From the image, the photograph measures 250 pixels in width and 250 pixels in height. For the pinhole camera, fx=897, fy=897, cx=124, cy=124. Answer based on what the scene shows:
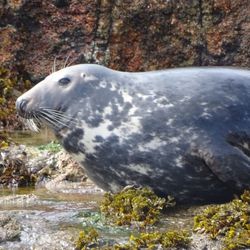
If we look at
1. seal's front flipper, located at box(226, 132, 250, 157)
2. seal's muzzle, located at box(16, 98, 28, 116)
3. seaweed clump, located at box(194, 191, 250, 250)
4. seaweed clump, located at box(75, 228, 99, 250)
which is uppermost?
seal's muzzle, located at box(16, 98, 28, 116)

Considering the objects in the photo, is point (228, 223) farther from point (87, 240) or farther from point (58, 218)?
point (58, 218)

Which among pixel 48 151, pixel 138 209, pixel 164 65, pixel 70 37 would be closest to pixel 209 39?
pixel 164 65

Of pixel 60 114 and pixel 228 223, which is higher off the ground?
pixel 60 114

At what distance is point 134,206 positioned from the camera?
5.46 meters

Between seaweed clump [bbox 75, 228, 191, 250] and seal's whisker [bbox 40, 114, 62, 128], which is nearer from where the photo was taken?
Result: seaweed clump [bbox 75, 228, 191, 250]

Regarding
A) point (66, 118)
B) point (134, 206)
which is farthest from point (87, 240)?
point (66, 118)

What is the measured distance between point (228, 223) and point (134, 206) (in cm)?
66

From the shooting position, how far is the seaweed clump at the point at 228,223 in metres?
4.86

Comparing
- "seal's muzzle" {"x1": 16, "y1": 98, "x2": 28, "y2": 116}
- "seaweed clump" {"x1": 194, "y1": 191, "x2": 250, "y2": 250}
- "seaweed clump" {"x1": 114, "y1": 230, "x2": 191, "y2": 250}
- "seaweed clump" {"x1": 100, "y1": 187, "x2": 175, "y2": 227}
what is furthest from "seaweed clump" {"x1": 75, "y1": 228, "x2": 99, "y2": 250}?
"seal's muzzle" {"x1": 16, "y1": 98, "x2": 28, "y2": 116}

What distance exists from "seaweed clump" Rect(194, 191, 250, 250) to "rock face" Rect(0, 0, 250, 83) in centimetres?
606

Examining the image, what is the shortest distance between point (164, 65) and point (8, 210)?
5741 millimetres

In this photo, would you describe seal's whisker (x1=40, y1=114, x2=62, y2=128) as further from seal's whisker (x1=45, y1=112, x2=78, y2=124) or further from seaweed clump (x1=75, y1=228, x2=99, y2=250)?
seaweed clump (x1=75, y1=228, x2=99, y2=250)

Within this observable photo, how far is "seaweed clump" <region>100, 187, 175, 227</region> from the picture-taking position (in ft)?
17.6

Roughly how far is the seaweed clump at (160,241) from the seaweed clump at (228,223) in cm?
19
